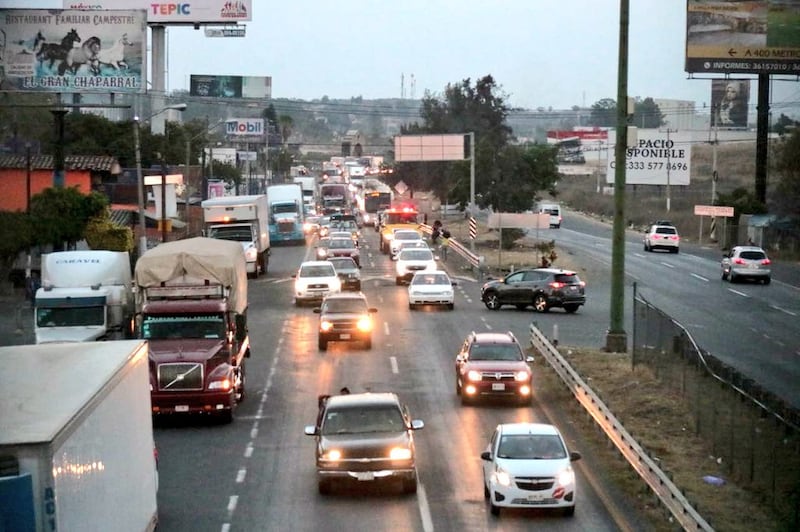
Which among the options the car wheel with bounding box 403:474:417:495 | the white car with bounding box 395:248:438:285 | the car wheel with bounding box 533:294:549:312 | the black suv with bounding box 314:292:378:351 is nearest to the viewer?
the car wheel with bounding box 403:474:417:495

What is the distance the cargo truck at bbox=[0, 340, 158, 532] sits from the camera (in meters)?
9.23

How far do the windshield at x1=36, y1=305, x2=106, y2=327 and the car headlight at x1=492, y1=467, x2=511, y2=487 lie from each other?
1619 centimetres

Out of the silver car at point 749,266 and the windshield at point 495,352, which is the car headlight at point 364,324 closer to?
the windshield at point 495,352

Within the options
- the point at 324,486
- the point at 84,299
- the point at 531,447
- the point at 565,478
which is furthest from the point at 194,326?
the point at 565,478

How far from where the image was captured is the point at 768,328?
42281 mm

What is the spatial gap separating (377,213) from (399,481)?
87.1m

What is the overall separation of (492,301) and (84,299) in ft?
62.7

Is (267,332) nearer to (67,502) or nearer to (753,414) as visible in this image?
(753,414)

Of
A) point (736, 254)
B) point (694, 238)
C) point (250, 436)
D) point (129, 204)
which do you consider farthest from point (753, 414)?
point (694, 238)

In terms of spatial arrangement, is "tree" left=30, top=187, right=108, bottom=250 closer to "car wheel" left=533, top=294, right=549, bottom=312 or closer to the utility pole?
"car wheel" left=533, top=294, right=549, bottom=312

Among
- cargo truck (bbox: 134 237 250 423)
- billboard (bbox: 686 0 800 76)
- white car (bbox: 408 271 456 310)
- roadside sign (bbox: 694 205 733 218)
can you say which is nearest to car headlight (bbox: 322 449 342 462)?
cargo truck (bbox: 134 237 250 423)

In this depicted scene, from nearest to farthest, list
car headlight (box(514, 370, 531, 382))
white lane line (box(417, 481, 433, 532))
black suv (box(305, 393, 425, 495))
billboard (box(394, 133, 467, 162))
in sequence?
white lane line (box(417, 481, 433, 532)) < black suv (box(305, 393, 425, 495)) < car headlight (box(514, 370, 531, 382)) < billboard (box(394, 133, 467, 162))

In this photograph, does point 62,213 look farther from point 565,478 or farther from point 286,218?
point 565,478

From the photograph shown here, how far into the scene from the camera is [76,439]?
34.9 ft
